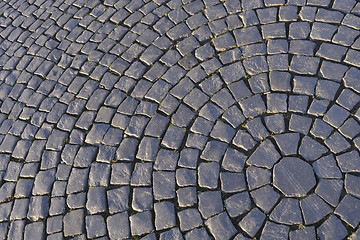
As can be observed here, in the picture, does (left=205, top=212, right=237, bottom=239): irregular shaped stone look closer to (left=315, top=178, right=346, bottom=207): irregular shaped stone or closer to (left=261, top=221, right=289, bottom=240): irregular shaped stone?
(left=261, top=221, right=289, bottom=240): irregular shaped stone

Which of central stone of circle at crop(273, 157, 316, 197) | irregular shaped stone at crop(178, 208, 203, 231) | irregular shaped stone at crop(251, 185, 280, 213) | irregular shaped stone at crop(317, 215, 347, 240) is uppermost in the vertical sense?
central stone of circle at crop(273, 157, 316, 197)

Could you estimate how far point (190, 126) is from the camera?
11.7ft

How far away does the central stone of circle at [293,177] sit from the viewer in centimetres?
301

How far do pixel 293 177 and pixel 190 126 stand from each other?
114 centimetres

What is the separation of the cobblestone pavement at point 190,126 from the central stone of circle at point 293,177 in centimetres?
1

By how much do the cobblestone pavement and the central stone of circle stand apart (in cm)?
1

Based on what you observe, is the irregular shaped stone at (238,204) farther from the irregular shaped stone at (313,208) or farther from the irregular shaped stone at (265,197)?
the irregular shaped stone at (313,208)

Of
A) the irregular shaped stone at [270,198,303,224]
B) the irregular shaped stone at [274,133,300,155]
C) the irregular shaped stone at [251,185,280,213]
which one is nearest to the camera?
the irregular shaped stone at [270,198,303,224]

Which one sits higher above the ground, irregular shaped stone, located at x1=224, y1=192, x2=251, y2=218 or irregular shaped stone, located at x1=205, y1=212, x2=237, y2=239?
irregular shaped stone, located at x1=224, y1=192, x2=251, y2=218

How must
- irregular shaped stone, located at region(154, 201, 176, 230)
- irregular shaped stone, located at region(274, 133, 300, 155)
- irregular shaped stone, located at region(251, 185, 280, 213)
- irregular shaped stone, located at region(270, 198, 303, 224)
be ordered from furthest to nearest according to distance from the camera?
irregular shaped stone, located at region(274, 133, 300, 155)
irregular shaped stone, located at region(154, 201, 176, 230)
irregular shaped stone, located at region(251, 185, 280, 213)
irregular shaped stone, located at region(270, 198, 303, 224)

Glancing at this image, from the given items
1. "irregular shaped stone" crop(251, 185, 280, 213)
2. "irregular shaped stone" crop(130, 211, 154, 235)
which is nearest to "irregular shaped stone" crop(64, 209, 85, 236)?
"irregular shaped stone" crop(130, 211, 154, 235)

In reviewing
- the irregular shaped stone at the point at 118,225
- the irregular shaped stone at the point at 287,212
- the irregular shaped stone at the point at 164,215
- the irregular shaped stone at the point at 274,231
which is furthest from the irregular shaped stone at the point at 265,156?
the irregular shaped stone at the point at 118,225

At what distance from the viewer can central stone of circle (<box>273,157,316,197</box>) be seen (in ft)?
9.87

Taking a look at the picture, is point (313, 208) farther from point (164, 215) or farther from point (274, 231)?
point (164, 215)
